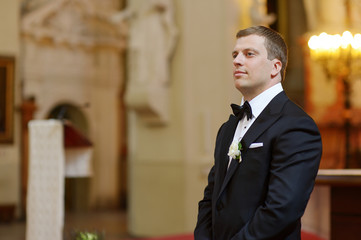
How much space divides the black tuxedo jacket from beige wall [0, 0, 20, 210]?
1158 cm

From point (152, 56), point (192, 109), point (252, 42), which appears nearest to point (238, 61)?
point (252, 42)

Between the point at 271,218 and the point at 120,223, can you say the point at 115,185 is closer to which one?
the point at 120,223

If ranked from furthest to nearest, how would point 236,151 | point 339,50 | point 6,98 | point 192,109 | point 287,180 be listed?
point 6,98 → point 192,109 → point 339,50 → point 236,151 → point 287,180

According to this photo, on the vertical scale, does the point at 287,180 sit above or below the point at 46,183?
above

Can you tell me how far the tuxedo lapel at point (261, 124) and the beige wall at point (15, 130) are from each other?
38.3 ft

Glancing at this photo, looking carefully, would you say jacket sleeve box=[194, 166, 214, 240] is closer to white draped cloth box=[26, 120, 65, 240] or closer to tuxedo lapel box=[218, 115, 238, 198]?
tuxedo lapel box=[218, 115, 238, 198]

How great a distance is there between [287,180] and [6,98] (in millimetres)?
12222

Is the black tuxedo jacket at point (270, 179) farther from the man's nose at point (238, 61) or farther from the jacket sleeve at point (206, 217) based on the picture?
the man's nose at point (238, 61)

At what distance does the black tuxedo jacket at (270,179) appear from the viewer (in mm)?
2172

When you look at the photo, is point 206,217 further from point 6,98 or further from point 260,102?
point 6,98

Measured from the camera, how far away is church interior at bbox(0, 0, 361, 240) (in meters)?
6.45

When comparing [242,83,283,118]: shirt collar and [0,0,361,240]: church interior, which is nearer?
[242,83,283,118]: shirt collar

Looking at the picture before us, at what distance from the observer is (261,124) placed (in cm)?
233

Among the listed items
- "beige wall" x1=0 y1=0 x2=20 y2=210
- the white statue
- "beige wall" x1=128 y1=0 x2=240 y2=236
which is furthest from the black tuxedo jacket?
"beige wall" x1=0 y1=0 x2=20 y2=210
